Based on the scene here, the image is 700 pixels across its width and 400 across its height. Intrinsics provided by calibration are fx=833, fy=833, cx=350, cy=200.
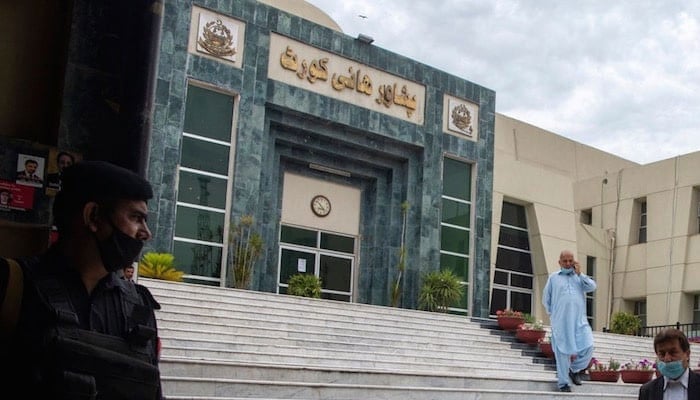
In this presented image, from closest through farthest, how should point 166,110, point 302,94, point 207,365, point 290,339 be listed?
point 207,365 → point 290,339 → point 166,110 → point 302,94

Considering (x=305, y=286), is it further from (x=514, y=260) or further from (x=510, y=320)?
(x=514, y=260)

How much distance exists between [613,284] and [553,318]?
2061cm

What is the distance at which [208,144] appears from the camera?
688 inches

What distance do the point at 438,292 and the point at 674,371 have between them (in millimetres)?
15703

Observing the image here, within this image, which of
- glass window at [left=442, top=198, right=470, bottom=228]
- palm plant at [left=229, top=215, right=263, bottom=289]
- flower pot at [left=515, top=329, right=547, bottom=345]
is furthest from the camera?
glass window at [left=442, top=198, right=470, bottom=228]

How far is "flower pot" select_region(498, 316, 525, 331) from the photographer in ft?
51.1

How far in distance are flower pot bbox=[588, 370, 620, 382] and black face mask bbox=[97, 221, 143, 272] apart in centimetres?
1088

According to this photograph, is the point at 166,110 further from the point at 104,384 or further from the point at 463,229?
the point at 104,384

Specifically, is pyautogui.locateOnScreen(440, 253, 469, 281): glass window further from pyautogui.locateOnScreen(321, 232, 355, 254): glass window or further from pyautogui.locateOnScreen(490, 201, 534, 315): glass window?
pyautogui.locateOnScreen(490, 201, 534, 315): glass window

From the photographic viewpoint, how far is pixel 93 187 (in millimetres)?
2010

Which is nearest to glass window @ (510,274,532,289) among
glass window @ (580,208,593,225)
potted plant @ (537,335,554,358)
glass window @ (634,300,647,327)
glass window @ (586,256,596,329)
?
glass window @ (586,256,596,329)

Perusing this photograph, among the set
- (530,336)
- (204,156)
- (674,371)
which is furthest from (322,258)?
(674,371)

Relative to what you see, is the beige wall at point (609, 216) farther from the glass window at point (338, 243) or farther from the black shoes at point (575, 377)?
the black shoes at point (575, 377)

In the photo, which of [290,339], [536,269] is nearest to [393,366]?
[290,339]
